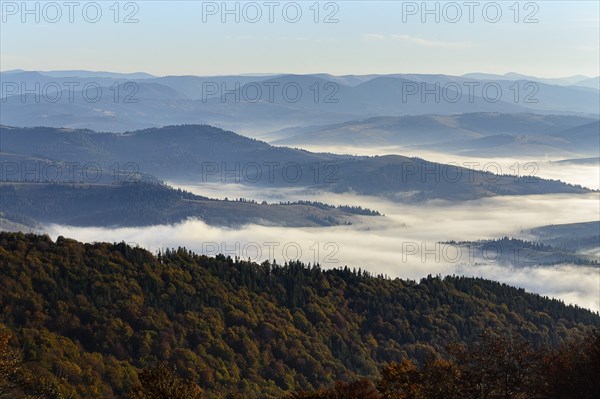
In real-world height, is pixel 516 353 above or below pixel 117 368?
above

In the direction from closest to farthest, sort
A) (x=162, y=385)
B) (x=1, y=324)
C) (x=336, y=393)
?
1. (x=162, y=385)
2. (x=336, y=393)
3. (x=1, y=324)

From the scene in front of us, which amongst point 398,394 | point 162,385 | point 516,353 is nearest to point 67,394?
point 162,385

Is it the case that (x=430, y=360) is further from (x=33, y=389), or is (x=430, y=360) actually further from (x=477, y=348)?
(x=33, y=389)

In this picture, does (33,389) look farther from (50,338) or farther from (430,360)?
(430,360)

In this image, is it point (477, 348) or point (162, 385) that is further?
point (477, 348)

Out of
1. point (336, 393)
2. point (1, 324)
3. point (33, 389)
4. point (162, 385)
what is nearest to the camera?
point (162, 385)

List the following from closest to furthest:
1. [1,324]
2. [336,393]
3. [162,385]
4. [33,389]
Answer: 1. [162,385]
2. [336,393]
3. [33,389]
4. [1,324]

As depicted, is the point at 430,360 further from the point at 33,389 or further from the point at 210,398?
the point at 210,398

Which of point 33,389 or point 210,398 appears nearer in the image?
point 33,389

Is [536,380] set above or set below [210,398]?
above

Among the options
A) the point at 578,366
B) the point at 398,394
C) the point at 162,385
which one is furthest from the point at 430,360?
the point at 162,385
